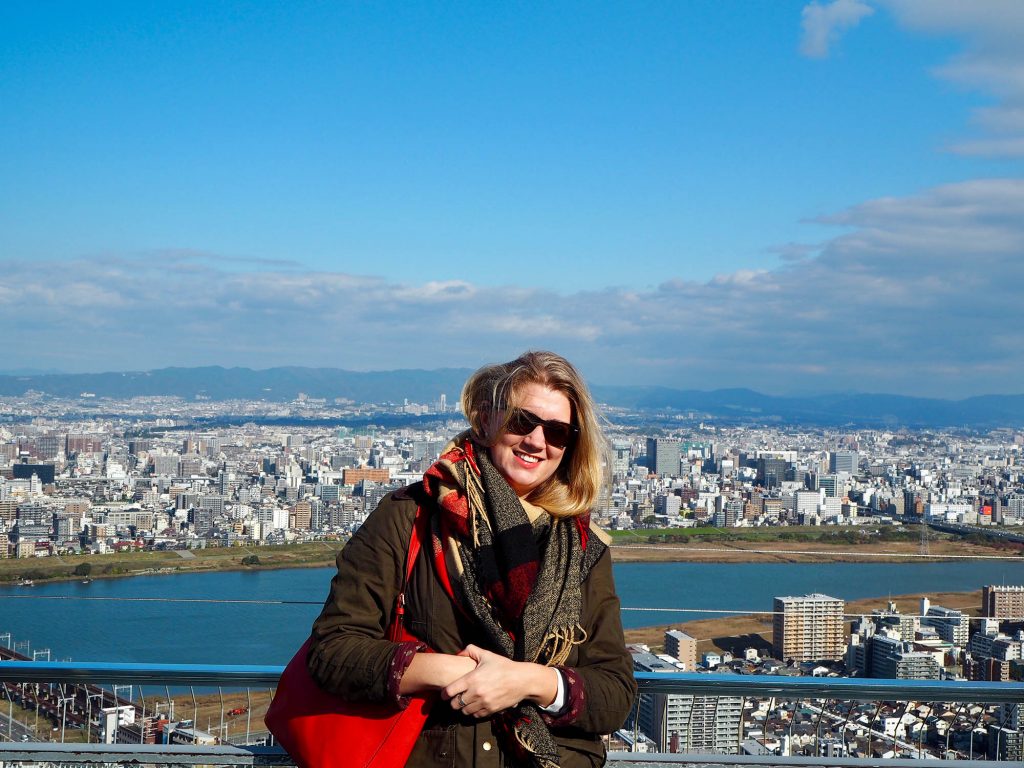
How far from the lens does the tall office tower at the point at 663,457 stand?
559 inches

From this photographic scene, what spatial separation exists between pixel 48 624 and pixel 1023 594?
3719 millimetres

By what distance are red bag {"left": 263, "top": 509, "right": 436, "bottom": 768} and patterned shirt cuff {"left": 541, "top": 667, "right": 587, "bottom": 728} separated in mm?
182

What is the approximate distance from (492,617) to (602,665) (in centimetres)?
20

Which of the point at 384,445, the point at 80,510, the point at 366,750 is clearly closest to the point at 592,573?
the point at 366,750

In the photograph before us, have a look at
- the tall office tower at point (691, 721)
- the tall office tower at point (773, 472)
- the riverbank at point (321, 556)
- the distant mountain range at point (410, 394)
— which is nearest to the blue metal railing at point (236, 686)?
the tall office tower at point (691, 721)

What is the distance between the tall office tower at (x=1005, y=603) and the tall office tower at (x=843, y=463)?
14320 millimetres

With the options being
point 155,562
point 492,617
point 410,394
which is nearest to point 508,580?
point 492,617

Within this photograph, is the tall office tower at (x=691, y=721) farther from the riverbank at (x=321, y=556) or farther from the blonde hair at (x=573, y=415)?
the riverbank at (x=321, y=556)

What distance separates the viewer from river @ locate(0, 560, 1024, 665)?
11.1ft

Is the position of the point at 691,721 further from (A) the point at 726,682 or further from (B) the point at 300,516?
(B) the point at 300,516

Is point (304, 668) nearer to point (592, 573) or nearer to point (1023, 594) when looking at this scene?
point (592, 573)

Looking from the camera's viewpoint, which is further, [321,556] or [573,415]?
[321,556]

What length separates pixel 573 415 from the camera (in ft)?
5.19

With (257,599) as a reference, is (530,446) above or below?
above
